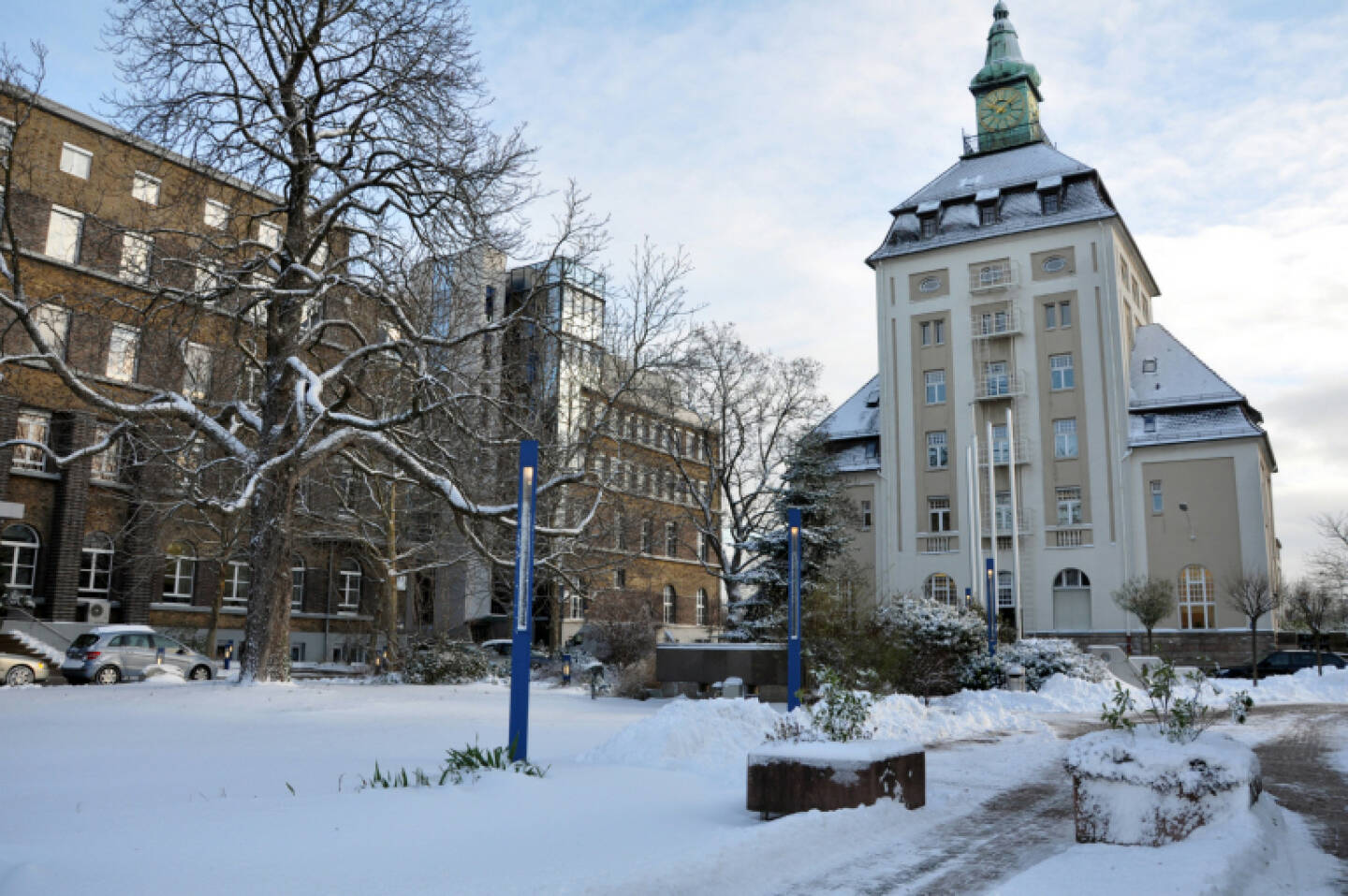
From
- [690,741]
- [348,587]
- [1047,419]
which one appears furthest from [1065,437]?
[690,741]

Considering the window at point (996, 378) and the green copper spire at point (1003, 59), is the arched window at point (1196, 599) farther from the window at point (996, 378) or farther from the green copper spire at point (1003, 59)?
the green copper spire at point (1003, 59)

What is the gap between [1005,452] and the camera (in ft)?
166

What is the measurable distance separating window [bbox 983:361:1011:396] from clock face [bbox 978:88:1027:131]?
54.9 ft

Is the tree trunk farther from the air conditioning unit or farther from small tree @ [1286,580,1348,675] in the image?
small tree @ [1286,580,1348,675]

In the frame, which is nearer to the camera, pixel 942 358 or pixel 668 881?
pixel 668 881

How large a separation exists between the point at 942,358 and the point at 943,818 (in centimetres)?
4622

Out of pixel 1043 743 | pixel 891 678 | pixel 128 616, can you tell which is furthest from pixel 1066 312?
pixel 128 616

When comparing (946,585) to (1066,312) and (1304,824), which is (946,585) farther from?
(1304,824)

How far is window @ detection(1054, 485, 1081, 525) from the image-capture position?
48469 mm

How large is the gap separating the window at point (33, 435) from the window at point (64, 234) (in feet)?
19.0

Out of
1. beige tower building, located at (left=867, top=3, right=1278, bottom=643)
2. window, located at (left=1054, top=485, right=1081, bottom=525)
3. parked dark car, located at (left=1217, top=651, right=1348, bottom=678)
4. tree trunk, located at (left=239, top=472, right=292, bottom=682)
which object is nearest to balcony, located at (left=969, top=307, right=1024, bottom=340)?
beige tower building, located at (left=867, top=3, right=1278, bottom=643)

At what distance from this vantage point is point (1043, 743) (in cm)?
1535

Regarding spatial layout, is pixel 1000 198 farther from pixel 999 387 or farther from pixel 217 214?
pixel 217 214

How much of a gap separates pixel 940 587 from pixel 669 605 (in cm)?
1793
